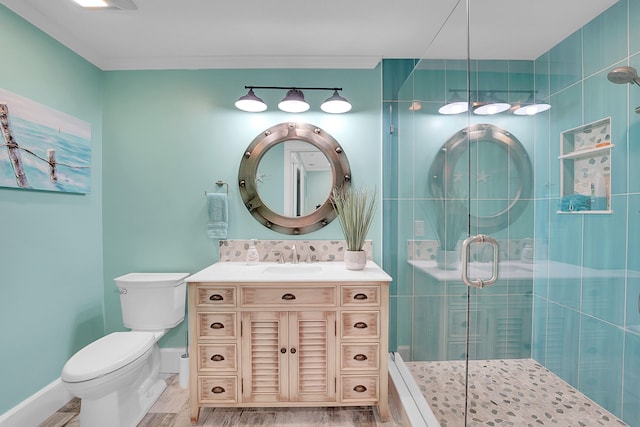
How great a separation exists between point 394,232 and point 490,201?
1148 millimetres

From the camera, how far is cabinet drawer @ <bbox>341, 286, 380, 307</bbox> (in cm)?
181

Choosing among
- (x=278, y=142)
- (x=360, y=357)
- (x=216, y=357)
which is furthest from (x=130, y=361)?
(x=278, y=142)

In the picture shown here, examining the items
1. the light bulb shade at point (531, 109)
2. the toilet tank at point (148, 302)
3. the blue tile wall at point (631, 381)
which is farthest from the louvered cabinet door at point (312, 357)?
the light bulb shade at point (531, 109)

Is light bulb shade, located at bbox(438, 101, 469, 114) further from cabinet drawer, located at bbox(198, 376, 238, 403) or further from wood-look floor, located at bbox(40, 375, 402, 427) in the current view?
cabinet drawer, located at bbox(198, 376, 238, 403)

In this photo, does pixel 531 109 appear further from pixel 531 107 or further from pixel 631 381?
pixel 631 381

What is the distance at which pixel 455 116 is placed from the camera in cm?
139

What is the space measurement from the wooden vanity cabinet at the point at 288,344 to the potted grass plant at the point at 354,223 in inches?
9.3

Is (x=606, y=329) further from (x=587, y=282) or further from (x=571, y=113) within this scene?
(x=571, y=113)

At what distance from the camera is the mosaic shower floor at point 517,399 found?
1033 millimetres

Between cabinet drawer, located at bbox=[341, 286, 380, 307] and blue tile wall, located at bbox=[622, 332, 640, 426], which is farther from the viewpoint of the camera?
cabinet drawer, located at bbox=[341, 286, 380, 307]

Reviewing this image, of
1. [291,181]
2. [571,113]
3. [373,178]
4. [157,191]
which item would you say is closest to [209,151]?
[157,191]

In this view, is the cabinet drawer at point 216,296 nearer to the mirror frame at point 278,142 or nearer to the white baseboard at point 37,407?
the mirror frame at point 278,142

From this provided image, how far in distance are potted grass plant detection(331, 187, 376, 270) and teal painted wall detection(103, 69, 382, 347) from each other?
0.57 feet

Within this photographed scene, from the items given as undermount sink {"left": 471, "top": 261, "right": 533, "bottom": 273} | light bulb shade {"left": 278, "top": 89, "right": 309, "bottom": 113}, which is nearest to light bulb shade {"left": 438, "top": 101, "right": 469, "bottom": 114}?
undermount sink {"left": 471, "top": 261, "right": 533, "bottom": 273}
